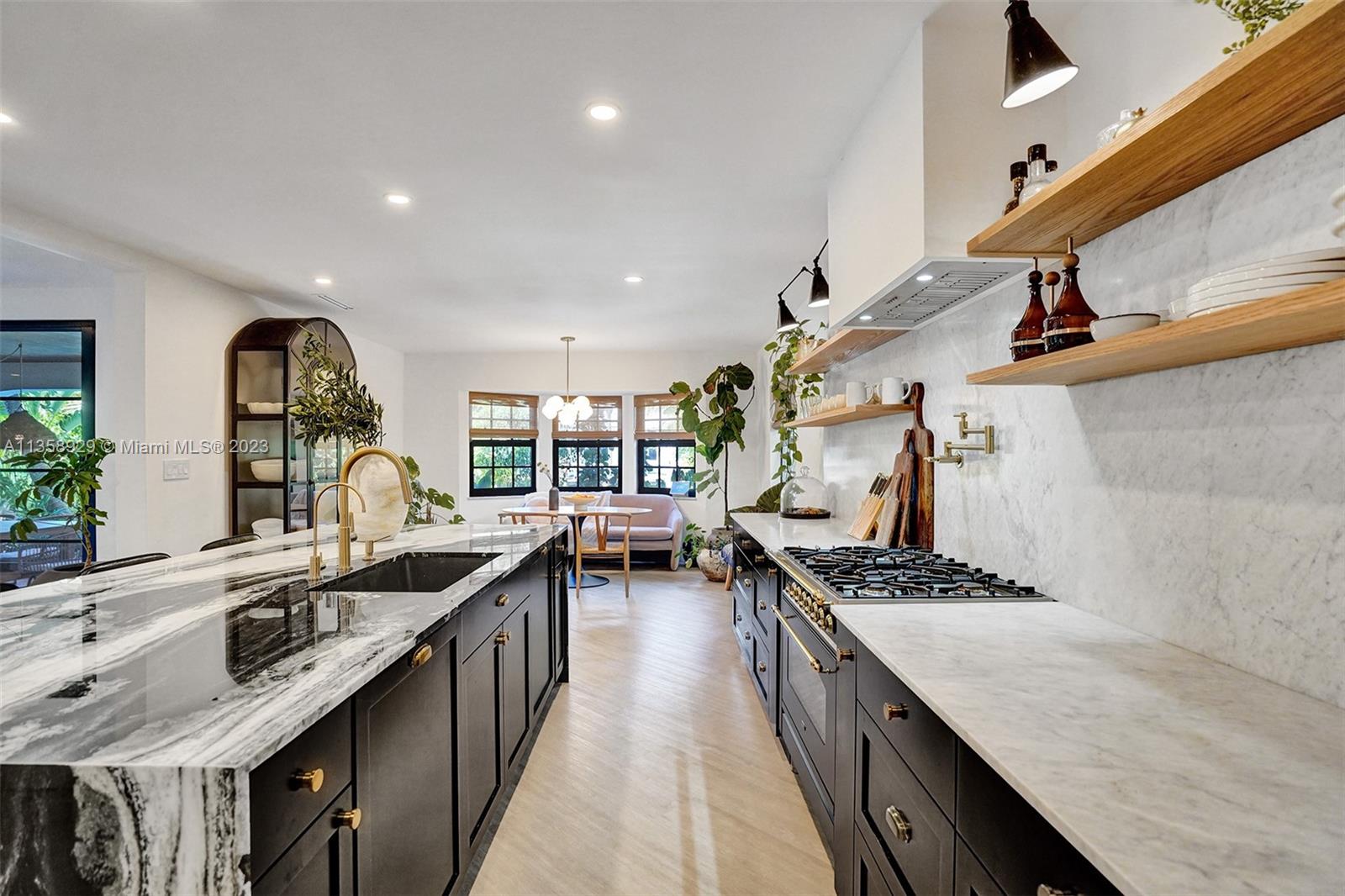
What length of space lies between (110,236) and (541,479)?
4.95m

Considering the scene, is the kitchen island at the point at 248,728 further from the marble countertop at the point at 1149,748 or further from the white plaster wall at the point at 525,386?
the white plaster wall at the point at 525,386

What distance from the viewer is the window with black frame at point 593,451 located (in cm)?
A: 775

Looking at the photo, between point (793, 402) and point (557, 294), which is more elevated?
point (557, 294)

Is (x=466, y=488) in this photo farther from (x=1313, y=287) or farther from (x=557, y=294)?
(x=1313, y=287)

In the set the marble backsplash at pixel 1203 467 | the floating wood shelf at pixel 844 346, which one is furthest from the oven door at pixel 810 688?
the floating wood shelf at pixel 844 346

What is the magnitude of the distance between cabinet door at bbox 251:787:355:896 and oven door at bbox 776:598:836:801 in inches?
46.2

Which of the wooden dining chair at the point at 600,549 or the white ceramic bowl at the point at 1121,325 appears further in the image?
the wooden dining chair at the point at 600,549

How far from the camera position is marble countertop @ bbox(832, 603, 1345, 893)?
0.61m

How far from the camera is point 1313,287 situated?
2.36 feet

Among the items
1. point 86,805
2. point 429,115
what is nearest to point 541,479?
point 429,115

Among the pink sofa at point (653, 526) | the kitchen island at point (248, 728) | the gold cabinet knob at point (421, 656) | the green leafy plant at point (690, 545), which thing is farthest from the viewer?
the green leafy plant at point (690, 545)

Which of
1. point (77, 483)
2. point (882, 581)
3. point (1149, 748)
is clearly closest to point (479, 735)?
point (882, 581)

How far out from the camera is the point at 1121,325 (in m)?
1.10

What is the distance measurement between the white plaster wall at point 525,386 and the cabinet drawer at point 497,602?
192 inches
